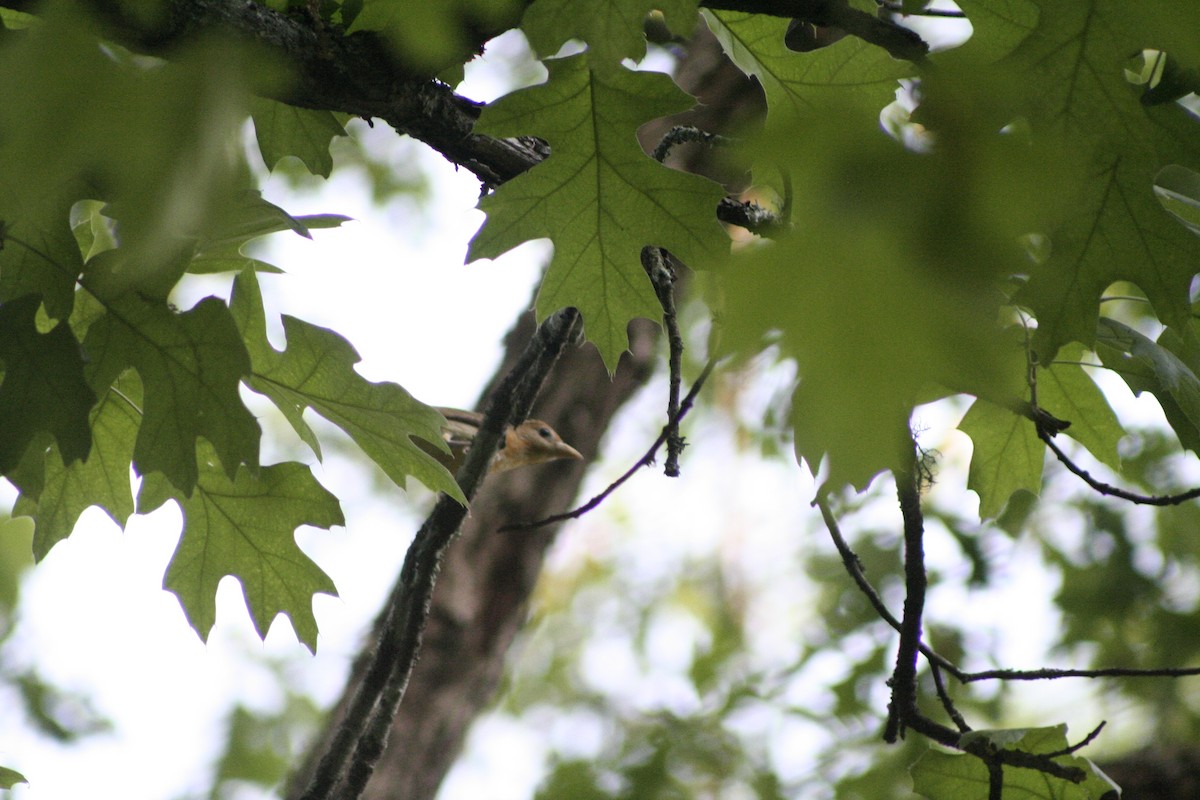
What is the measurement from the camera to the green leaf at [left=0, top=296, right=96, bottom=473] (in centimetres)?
110

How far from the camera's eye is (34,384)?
3.63ft

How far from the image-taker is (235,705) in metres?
6.11

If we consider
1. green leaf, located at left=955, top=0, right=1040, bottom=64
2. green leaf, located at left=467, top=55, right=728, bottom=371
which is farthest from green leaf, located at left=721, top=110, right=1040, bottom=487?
green leaf, located at left=467, top=55, right=728, bottom=371

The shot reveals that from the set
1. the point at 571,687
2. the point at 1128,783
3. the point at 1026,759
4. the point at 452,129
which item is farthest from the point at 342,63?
the point at 571,687

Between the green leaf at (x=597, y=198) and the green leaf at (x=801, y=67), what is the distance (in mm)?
196

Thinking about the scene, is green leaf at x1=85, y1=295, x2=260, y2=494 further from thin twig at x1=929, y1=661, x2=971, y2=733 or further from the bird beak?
the bird beak

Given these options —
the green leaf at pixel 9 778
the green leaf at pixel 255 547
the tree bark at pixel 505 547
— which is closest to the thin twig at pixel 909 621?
the green leaf at pixel 255 547

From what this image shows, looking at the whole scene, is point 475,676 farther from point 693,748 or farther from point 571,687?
point 571,687

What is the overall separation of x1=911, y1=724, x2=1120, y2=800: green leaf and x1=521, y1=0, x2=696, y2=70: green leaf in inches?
38.5

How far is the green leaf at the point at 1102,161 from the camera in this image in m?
0.91

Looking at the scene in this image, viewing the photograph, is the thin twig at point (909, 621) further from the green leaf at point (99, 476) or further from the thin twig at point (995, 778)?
the green leaf at point (99, 476)

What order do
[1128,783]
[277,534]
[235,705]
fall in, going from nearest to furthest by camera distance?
[277,534] < [1128,783] < [235,705]

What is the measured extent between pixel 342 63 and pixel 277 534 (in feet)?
2.42

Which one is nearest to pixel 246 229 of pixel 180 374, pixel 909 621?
pixel 180 374
